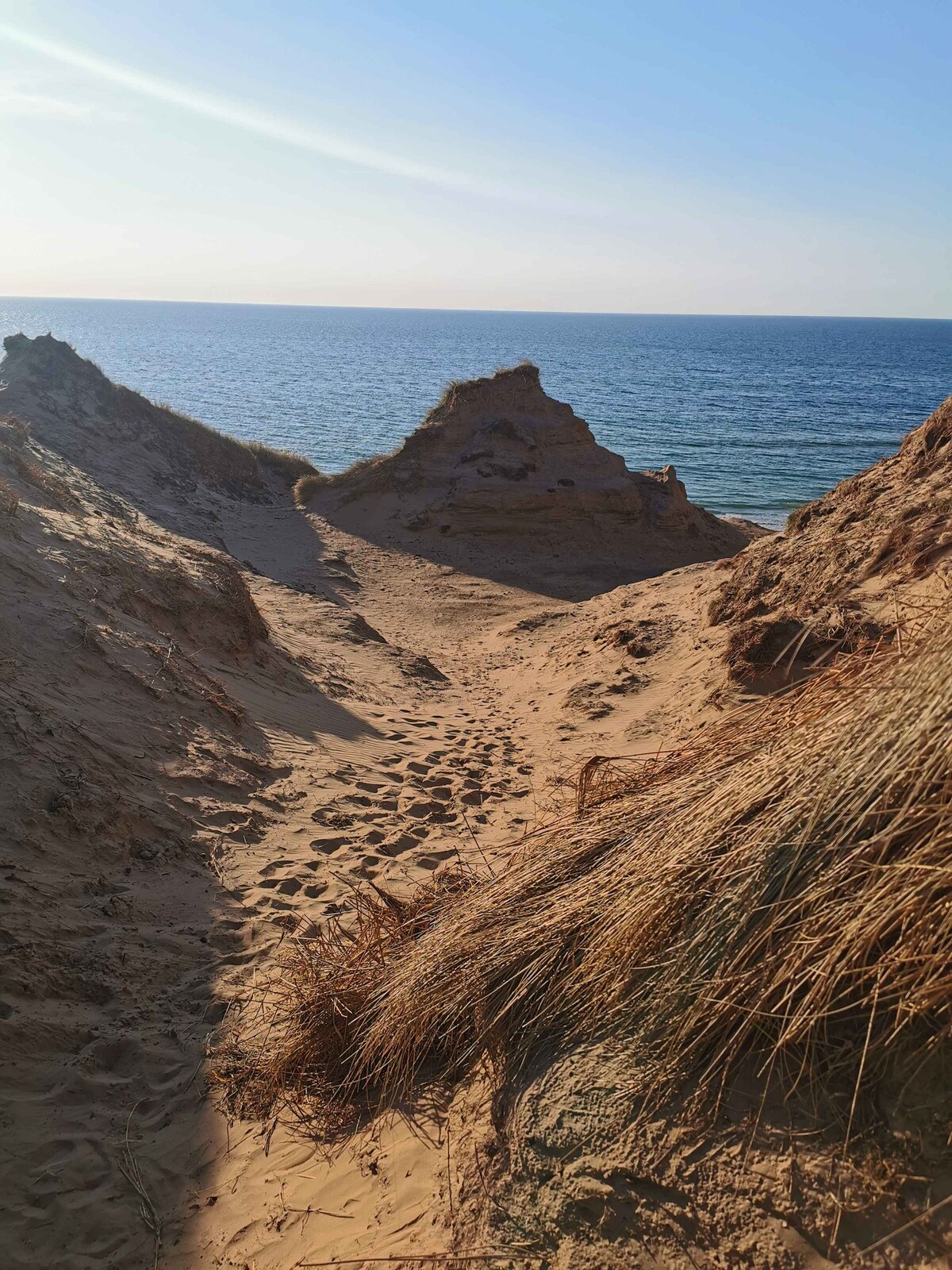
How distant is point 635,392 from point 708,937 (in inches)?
2548

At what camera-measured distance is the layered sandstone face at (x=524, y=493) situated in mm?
20125

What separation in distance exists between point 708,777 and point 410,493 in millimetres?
19114

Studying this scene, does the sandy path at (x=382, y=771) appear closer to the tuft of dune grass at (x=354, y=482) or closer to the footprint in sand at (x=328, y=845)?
the footprint in sand at (x=328, y=845)

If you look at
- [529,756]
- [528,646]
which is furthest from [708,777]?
[528,646]

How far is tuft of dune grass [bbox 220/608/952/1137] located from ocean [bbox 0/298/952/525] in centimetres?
2464

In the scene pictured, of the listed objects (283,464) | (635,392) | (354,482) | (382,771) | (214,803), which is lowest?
(382,771)

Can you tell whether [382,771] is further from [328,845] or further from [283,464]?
[283,464]

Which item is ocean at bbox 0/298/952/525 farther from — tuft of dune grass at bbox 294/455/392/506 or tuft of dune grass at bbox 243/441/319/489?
tuft of dune grass at bbox 294/455/392/506

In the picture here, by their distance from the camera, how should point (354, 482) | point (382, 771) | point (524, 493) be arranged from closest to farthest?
point (382, 771) → point (524, 493) → point (354, 482)

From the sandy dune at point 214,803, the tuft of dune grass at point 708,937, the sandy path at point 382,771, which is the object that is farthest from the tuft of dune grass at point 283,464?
the tuft of dune grass at point 708,937

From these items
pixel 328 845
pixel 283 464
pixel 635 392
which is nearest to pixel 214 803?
pixel 328 845

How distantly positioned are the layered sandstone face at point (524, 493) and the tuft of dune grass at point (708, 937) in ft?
51.5

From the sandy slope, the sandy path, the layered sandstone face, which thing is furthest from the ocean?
the sandy slope

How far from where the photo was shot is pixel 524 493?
20.5 m
